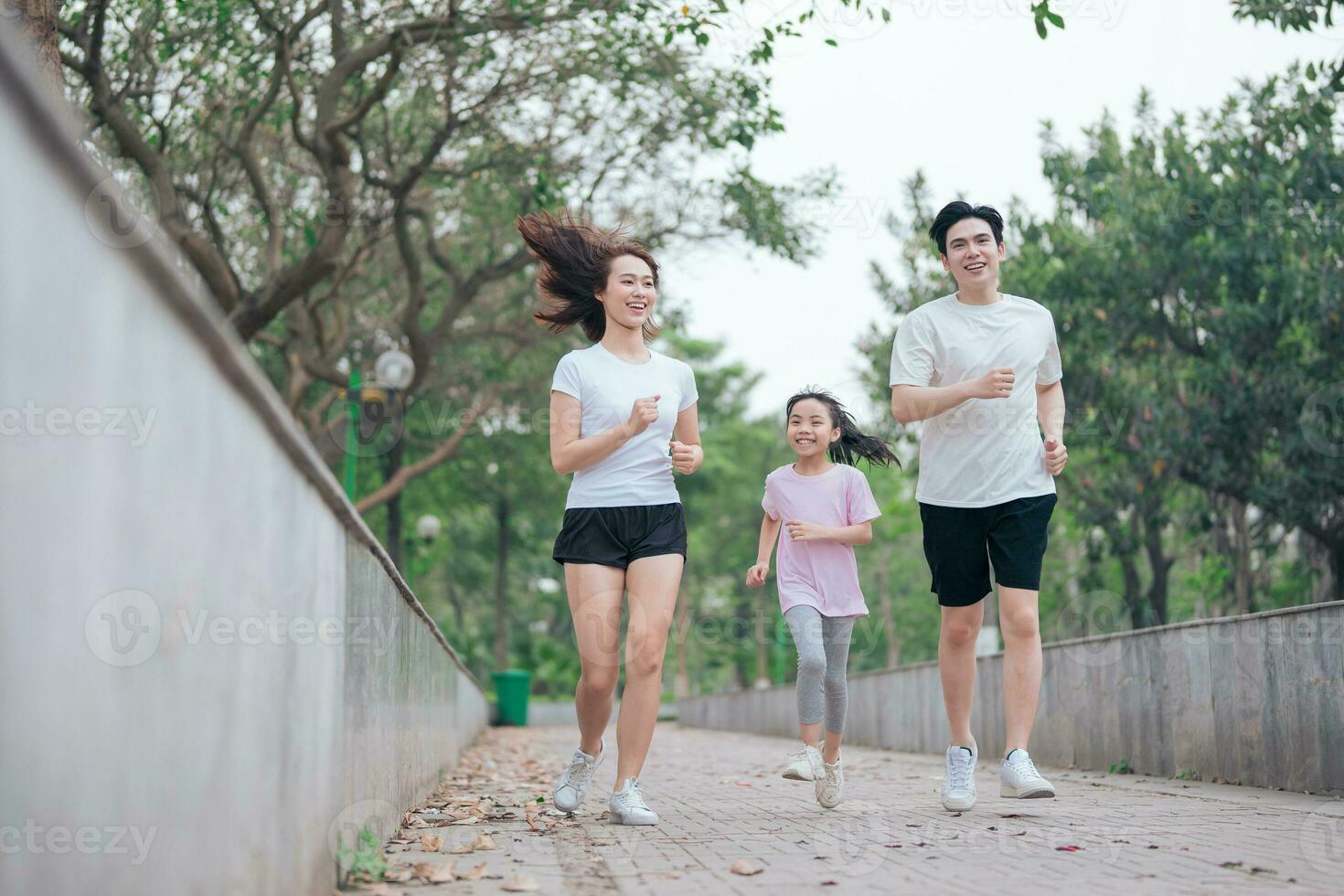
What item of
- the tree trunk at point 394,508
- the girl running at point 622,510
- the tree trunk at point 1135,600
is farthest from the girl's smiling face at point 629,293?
the tree trunk at point 1135,600

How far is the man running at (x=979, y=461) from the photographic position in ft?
18.8

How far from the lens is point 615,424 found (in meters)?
5.71

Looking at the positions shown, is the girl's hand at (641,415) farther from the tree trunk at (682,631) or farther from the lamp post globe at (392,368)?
the tree trunk at (682,631)

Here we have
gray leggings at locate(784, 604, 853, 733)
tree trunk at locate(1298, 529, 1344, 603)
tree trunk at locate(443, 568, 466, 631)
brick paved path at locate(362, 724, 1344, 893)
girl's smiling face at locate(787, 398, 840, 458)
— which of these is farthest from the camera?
tree trunk at locate(443, 568, 466, 631)

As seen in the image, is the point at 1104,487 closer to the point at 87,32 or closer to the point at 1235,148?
the point at 1235,148

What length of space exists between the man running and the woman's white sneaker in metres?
0.82

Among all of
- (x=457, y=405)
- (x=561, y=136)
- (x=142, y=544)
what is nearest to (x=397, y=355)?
(x=561, y=136)

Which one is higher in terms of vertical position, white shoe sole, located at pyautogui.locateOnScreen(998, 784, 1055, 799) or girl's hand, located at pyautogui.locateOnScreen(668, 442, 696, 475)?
girl's hand, located at pyautogui.locateOnScreen(668, 442, 696, 475)

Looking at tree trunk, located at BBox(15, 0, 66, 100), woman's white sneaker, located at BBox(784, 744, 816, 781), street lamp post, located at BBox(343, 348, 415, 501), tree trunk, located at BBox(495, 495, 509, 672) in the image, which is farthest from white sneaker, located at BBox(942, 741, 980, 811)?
tree trunk, located at BBox(495, 495, 509, 672)

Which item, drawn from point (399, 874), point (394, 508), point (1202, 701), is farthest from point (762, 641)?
point (399, 874)

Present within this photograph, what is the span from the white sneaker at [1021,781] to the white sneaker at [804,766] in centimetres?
105

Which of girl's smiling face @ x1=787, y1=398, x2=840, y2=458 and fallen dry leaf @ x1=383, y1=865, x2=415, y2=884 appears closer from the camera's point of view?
fallen dry leaf @ x1=383, y1=865, x2=415, y2=884

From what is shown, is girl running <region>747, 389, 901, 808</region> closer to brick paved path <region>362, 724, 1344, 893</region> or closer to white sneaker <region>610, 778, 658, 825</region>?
brick paved path <region>362, 724, 1344, 893</region>

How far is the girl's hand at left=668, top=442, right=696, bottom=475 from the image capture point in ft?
18.6
